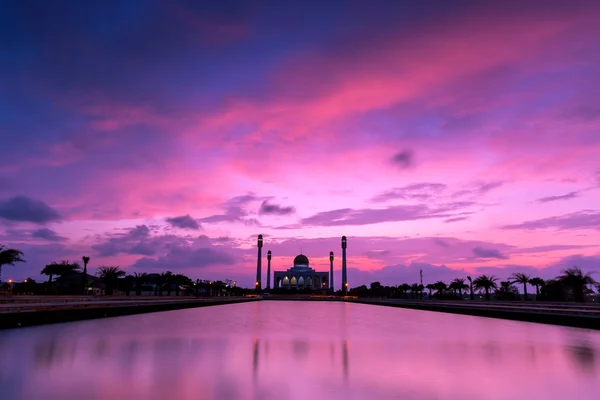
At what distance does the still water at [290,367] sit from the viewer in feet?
28.6

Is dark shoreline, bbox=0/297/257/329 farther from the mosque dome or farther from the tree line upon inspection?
the mosque dome

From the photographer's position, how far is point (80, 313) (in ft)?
88.2

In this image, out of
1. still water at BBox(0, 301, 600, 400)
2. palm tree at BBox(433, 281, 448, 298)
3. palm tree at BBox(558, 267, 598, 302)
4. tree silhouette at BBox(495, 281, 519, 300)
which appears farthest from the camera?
palm tree at BBox(433, 281, 448, 298)

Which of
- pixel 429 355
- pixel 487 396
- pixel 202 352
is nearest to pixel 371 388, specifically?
pixel 487 396

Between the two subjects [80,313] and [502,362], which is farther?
[80,313]

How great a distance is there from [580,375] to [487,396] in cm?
375

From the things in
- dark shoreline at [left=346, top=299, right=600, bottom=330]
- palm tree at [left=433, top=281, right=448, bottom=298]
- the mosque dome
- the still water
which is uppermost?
the mosque dome

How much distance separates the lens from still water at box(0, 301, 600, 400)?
872cm

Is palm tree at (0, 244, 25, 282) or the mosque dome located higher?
the mosque dome

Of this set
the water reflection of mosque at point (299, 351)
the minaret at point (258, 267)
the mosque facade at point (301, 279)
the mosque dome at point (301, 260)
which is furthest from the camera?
the mosque dome at point (301, 260)

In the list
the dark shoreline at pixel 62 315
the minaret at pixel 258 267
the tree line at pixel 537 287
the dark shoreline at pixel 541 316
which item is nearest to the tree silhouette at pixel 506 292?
the tree line at pixel 537 287

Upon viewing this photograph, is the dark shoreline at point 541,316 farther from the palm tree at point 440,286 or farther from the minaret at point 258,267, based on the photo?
the minaret at point 258,267

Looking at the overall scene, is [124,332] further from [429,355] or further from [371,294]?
[371,294]

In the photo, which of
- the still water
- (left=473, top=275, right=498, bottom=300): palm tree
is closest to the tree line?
(left=473, top=275, right=498, bottom=300): palm tree
